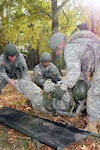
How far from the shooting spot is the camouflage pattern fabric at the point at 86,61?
164 inches

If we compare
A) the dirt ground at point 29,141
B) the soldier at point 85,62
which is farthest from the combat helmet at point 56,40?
the dirt ground at point 29,141

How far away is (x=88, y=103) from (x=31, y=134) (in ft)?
3.69

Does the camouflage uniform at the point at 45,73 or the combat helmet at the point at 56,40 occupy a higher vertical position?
the combat helmet at the point at 56,40

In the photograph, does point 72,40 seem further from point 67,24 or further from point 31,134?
point 67,24

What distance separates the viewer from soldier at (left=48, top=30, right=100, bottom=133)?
4.18m

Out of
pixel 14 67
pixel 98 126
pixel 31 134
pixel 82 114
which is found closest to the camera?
pixel 31 134

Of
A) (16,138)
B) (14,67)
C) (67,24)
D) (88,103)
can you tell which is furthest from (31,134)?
(67,24)

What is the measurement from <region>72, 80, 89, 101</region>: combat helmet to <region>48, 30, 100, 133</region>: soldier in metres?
0.06

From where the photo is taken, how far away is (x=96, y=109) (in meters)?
4.25

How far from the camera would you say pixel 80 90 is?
180 inches

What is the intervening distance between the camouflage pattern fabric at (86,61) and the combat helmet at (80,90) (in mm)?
232

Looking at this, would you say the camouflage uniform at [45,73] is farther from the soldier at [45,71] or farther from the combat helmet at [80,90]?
the combat helmet at [80,90]

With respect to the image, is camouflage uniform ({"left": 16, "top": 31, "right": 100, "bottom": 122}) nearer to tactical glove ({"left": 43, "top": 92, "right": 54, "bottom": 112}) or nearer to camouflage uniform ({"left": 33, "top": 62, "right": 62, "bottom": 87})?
tactical glove ({"left": 43, "top": 92, "right": 54, "bottom": 112})

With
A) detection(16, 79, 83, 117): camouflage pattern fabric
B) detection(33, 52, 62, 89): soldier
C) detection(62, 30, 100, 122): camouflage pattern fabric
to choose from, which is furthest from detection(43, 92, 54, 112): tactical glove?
detection(33, 52, 62, 89): soldier
